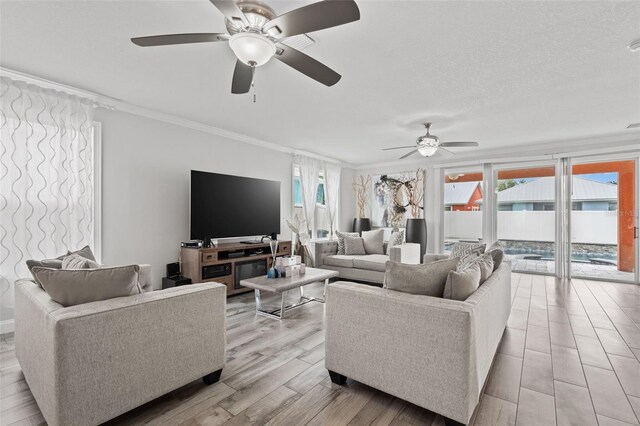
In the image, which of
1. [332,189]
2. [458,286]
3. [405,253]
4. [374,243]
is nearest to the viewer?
[458,286]

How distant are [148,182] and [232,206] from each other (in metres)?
1.13

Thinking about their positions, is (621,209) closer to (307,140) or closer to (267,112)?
(307,140)

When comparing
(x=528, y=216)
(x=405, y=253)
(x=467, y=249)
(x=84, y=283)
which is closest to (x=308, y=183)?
(x=405, y=253)

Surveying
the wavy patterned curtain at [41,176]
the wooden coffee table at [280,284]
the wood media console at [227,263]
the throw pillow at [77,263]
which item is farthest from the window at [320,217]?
the throw pillow at [77,263]

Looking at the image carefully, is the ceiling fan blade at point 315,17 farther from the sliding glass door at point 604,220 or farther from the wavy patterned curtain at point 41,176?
the sliding glass door at point 604,220

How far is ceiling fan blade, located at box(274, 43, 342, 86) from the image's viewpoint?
6.30 ft

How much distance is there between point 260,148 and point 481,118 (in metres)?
3.45

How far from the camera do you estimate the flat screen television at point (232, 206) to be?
4.09m

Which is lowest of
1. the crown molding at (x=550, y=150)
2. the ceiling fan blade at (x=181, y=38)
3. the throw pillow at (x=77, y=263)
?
the throw pillow at (x=77, y=263)

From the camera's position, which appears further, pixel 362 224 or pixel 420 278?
pixel 362 224

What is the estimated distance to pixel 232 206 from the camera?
176 inches

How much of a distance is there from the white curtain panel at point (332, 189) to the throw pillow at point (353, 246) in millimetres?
1406

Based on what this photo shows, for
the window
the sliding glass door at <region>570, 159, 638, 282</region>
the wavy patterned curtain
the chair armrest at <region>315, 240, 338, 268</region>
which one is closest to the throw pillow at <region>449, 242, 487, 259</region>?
the chair armrest at <region>315, 240, 338, 268</region>

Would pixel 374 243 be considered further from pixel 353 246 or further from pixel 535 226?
pixel 535 226
